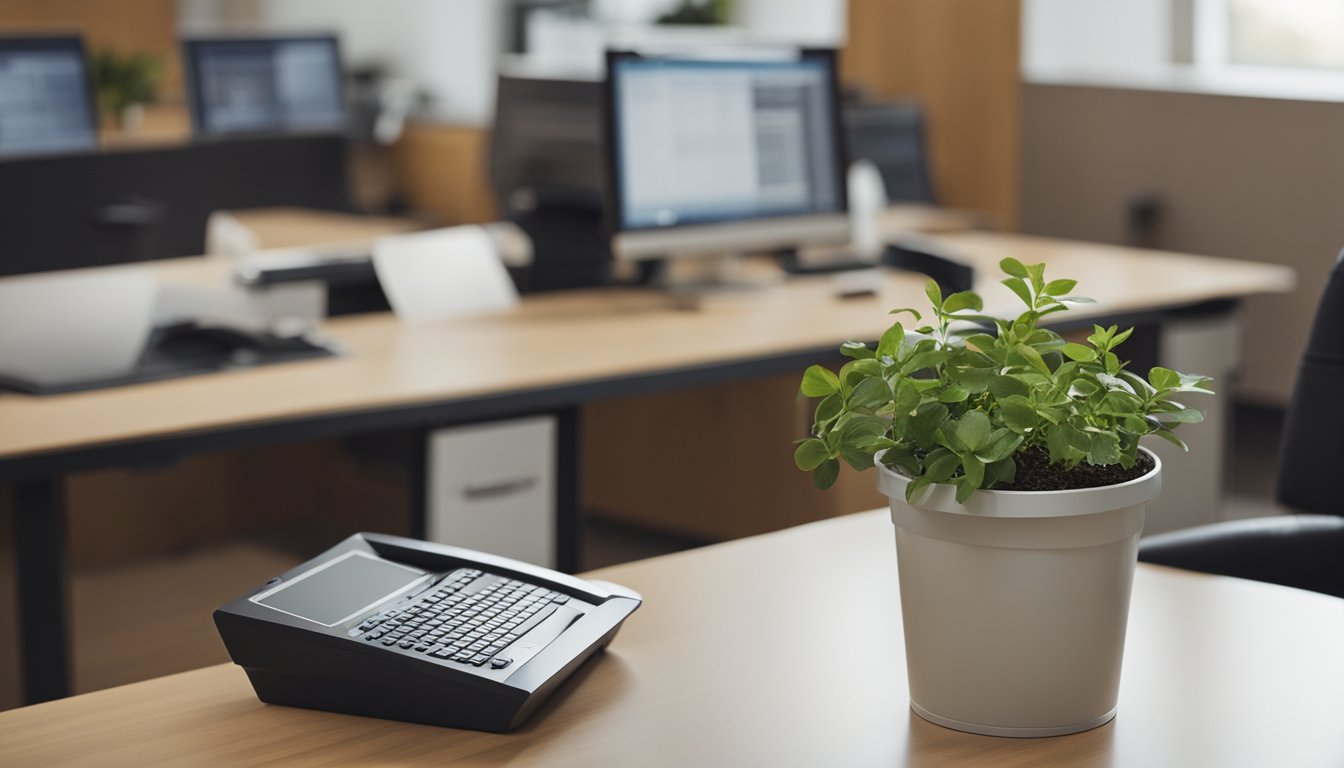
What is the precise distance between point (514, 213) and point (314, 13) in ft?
21.1

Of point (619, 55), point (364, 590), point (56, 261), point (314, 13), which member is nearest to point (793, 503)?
point (619, 55)

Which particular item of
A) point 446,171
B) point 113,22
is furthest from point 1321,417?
point 113,22

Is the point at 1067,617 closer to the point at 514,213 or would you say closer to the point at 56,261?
the point at 514,213

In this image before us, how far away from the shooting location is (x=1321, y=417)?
1907mm

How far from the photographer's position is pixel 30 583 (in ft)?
7.41

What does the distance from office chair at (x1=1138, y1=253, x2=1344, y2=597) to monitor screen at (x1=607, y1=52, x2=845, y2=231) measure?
1519mm

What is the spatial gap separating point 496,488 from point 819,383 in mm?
1593

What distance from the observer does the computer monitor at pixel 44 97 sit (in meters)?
5.79

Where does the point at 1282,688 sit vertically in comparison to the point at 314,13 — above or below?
below

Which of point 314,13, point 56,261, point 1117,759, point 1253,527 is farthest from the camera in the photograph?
point 314,13

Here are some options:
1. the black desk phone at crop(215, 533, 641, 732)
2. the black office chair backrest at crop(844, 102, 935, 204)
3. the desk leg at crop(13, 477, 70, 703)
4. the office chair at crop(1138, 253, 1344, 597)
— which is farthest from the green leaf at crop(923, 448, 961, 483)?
the black office chair backrest at crop(844, 102, 935, 204)

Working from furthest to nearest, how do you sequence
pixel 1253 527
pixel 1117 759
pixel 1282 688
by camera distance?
pixel 1253 527 → pixel 1282 688 → pixel 1117 759

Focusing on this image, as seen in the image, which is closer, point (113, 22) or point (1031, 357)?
point (1031, 357)

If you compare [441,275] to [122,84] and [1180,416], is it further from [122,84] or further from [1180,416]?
[122,84]
